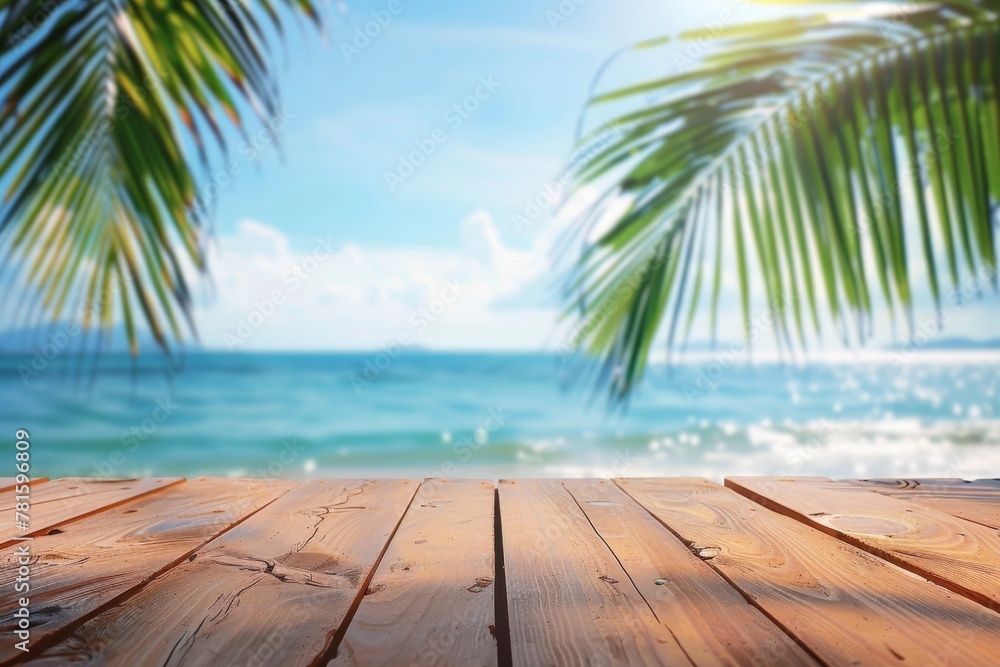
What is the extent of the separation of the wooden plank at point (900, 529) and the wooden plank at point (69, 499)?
1104 millimetres

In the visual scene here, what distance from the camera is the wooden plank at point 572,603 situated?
53 cm

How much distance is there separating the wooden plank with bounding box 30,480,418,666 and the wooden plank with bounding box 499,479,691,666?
0.17 m

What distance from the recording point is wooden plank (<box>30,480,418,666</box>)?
0.54m

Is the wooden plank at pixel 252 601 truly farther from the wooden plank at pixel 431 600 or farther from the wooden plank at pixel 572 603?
the wooden plank at pixel 572 603

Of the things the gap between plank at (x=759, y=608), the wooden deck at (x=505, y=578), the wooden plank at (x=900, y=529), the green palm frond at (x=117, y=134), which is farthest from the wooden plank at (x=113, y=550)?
the wooden plank at (x=900, y=529)

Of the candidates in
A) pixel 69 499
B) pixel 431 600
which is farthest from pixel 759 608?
pixel 69 499

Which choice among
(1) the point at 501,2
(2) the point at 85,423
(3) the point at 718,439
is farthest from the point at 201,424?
(1) the point at 501,2

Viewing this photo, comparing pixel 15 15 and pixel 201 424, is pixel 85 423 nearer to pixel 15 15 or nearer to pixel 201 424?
pixel 201 424

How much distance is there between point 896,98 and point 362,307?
1702cm

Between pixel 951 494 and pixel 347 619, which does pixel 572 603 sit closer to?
pixel 347 619

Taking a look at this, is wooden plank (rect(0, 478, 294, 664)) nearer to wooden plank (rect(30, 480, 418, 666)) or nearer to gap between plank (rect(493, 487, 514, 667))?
wooden plank (rect(30, 480, 418, 666))

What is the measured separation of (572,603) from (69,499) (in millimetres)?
931

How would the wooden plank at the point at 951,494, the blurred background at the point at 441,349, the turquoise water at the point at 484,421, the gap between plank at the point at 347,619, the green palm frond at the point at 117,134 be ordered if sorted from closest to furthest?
1. the gap between plank at the point at 347,619
2. the wooden plank at the point at 951,494
3. the green palm frond at the point at 117,134
4. the turquoise water at the point at 484,421
5. the blurred background at the point at 441,349

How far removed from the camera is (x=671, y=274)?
1218 millimetres
